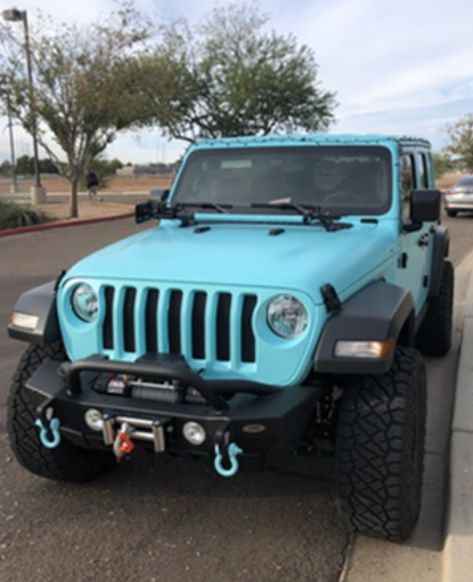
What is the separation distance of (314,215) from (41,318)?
1.68 m

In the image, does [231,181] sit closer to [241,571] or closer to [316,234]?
[316,234]

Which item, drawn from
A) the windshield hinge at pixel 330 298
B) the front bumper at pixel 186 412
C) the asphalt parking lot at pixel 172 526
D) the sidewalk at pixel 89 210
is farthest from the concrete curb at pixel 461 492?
the sidewalk at pixel 89 210

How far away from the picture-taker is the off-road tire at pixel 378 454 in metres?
2.77

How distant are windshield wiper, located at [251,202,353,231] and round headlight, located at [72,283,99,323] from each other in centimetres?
138

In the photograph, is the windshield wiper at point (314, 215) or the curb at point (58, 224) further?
the curb at point (58, 224)

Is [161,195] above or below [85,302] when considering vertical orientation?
above

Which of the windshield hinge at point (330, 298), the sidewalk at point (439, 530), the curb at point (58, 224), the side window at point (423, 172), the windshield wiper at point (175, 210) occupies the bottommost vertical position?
the curb at point (58, 224)

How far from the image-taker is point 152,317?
2857mm

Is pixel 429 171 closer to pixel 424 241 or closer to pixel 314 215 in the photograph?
pixel 424 241

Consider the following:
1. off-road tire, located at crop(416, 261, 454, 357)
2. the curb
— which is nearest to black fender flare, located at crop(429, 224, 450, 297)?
off-road tire, located at crop(416, 261, 454, 357)

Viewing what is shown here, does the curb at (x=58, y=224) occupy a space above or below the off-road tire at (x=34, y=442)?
below

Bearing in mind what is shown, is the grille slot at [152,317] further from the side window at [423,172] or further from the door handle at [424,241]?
the side window at [423,172]

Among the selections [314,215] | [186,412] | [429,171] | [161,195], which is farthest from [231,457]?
[429,171]

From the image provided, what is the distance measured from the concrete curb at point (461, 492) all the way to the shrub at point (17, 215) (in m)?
14.4
